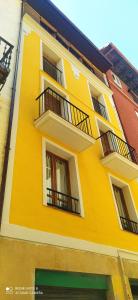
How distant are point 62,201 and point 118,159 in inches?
126

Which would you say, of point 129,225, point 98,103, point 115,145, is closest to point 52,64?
point 98,103

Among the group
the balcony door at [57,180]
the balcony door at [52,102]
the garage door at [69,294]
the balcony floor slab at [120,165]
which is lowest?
the garage door at [69,294]

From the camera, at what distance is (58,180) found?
7.19 metres

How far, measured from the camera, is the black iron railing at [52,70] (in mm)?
10867

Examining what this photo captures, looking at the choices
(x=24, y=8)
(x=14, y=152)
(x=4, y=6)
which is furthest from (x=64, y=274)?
(x=24, y=8)

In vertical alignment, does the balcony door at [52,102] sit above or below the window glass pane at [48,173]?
above

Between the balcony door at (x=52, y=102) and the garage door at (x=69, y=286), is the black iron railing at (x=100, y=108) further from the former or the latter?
the garage door at (x=69, y=286)

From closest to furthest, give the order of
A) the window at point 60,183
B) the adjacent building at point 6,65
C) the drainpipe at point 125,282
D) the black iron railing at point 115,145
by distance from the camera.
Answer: the adjacent building at point 6,65 → the drainpipe at point 125,282 → the window at point 60,183 → the black iron railing at point 115,145

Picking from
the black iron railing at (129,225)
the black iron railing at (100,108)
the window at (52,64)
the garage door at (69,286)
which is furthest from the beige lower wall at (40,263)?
the black iron railing at (100,108)

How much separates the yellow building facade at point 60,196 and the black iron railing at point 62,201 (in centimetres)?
3

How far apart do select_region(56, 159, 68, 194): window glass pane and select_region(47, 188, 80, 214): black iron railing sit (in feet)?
0.79

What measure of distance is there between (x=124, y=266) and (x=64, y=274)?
2418 millimetres

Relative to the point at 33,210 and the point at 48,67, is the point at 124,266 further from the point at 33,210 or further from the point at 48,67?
the point at 48,67

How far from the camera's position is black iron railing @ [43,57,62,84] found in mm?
10867
